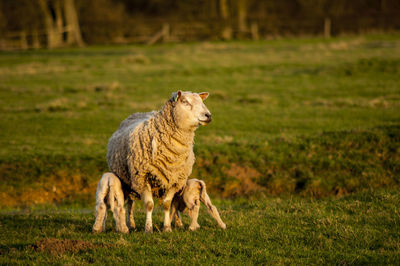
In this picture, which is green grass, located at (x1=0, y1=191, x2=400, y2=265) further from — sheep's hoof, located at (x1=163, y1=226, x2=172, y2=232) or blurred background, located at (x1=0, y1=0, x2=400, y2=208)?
blurred background, located at (x1=0, y1=0, x2=400, y2=208)

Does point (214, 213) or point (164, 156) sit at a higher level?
point (164, 156)

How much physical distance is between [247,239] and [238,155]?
6221 millimetres

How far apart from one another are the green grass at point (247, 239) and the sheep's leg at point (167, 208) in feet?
0.68

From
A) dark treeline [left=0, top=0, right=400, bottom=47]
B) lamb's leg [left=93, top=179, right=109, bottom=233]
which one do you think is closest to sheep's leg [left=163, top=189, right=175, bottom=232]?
lamb's leg [left=93, top=179, right=109, bottom=233]

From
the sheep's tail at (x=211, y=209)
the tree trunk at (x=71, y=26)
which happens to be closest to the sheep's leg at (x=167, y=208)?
the sheep's tail at (x=211, y=209)

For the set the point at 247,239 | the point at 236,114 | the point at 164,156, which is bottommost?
the point at 236,114

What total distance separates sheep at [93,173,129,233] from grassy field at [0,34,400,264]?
351 mm

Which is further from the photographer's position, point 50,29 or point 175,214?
point 50,29

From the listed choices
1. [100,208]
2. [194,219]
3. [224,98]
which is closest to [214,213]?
[194,219]

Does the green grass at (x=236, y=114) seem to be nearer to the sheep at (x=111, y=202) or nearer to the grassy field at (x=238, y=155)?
the grassy field at (x=238, y=155)

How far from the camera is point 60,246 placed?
6.78 metres

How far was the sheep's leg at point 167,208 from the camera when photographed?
25.9 feet

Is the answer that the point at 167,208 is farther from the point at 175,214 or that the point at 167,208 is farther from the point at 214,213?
the point at 214,213

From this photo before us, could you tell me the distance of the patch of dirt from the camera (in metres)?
6.71
